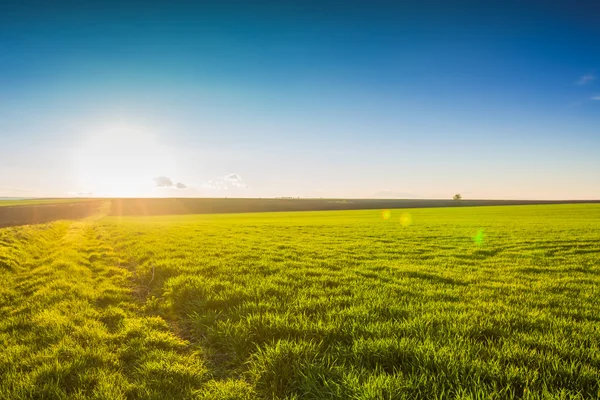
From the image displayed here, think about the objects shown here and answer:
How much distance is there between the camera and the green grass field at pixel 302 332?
13.8ft

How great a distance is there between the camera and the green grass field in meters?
4.20

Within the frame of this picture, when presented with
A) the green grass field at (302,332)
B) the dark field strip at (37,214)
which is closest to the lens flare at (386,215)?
the green grass field at (302,332)

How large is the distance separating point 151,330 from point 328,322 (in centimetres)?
366

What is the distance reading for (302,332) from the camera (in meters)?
5.68

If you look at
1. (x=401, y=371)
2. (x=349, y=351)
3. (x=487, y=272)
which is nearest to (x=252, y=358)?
(x=349, y=351)

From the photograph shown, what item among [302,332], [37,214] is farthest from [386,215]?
[37,214]

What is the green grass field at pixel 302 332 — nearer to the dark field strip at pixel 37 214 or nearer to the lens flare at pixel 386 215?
the lens flare at pixel 386 215

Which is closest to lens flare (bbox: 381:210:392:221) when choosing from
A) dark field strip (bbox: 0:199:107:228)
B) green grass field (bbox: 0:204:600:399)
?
green grass field (bbox: 0:204:600:399)

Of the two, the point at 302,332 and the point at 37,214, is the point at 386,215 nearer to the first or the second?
the point at 302,332

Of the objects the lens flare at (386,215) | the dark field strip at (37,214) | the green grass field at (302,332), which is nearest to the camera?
the green grass field at (302,332)

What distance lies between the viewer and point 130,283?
10.8 metres

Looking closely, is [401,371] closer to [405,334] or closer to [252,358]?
[405,334]

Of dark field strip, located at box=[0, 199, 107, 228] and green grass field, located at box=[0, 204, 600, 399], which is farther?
dark field strip, located at box=[0, 199, 107, 228]

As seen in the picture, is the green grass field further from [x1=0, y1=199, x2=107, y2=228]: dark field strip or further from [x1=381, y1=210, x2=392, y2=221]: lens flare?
[x1=0, y1=199, x2=107, y2=228]: dark field strip
